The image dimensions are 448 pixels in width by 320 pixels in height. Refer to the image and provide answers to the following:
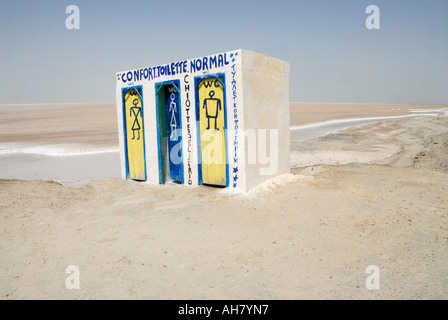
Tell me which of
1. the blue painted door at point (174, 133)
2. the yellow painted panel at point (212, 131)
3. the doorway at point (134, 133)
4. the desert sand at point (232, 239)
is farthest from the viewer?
the doorway at point (134, 133)

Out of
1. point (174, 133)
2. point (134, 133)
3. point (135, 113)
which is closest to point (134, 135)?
point (134, 133)

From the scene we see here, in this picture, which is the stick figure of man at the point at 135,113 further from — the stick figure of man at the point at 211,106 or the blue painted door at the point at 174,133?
the stick figure of man at the point at 211,106

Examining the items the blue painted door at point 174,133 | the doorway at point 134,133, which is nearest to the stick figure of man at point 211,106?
the blue painted door at point 174,133

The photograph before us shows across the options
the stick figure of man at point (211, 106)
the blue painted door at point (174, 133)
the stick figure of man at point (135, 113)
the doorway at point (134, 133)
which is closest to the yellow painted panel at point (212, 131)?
the stick figure of man at point (211, 106)

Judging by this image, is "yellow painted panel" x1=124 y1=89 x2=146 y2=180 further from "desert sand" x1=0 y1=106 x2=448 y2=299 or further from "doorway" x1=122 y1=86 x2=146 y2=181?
"desert sand" x1=0 y1=106 x2=448 y2=299

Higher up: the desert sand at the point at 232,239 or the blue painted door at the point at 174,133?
the blue painted door at the point at 174,133

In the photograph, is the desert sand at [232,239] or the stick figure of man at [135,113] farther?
the stick figure of man at [135,113]

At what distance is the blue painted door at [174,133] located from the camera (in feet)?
29.5

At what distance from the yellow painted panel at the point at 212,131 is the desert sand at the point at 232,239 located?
0.42 metres

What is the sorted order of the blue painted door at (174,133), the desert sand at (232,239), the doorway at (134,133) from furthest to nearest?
the doorway at (134,133)
the blue painted door at (174,133)
the desert sand at (232,239)

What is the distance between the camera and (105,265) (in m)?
4.62

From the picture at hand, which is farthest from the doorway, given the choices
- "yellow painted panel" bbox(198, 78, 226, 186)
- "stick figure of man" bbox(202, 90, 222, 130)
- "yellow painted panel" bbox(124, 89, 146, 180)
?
"stick figure of man" bbox(202, 90, 222, 130)

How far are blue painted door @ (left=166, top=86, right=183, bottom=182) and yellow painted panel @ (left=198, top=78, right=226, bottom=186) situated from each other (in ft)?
2.80
